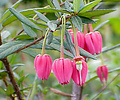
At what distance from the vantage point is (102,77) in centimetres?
94

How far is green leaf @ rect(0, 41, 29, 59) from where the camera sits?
70 cm

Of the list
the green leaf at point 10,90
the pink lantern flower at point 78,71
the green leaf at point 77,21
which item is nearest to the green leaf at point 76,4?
the green leaf at point 77,21

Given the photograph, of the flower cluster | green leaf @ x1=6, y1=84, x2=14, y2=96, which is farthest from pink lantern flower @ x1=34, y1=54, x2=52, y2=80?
green leaf @ x1=6, y1=84, x2=14, y2=96

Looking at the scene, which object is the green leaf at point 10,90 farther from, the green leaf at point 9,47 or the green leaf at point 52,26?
the green leaf at point 52,26

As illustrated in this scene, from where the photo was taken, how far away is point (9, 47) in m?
0.73

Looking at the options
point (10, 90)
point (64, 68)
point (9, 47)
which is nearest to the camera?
point (64, 68)

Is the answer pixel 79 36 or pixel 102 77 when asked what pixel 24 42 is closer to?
pixel 79 36

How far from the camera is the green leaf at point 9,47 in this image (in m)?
0.70

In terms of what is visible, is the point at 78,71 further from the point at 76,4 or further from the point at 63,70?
the point at 76,4

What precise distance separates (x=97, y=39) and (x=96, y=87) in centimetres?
140

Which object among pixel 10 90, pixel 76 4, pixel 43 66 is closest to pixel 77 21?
pixel 76 4

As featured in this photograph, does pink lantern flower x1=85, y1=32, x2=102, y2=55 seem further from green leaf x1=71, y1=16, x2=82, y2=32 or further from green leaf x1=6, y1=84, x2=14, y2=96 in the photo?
green leaf x1=6, y1=84, x2=14, y2=96

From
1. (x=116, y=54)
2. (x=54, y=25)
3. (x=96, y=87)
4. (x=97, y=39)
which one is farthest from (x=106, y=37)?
(x=54, y=25)

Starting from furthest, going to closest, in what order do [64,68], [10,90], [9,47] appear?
1. [10,90]
2. [9,47]
3. [64,68]
